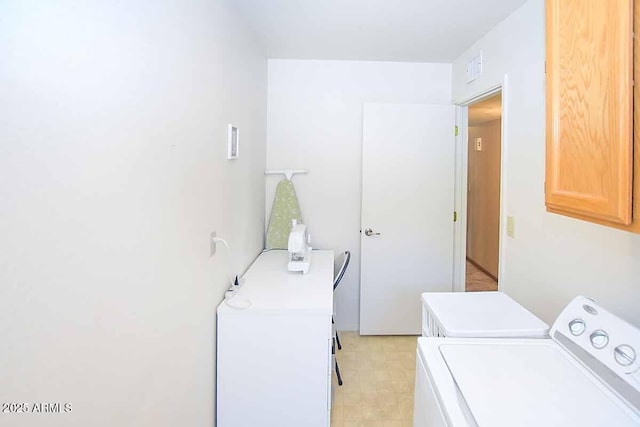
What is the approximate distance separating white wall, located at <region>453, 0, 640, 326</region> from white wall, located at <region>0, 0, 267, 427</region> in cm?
161

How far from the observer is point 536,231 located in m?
1.73

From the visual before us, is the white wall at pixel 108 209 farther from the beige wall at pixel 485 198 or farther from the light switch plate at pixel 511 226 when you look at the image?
the beige wall at pixel 485 198

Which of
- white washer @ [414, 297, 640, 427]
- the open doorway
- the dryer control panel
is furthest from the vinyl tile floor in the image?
the open doorway

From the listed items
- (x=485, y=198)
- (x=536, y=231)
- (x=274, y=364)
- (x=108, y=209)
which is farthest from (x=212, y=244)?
(x=485, y=198)

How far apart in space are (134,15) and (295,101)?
200cm

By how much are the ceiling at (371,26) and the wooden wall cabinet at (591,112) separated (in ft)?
3.18

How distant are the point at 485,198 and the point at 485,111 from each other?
136cm

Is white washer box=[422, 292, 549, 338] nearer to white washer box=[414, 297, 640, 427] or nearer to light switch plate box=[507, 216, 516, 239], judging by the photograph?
white washer box=[414, 297, 640, 427]

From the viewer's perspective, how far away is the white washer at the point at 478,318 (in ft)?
4.27

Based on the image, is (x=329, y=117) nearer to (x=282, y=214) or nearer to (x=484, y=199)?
(x=282, y=214)

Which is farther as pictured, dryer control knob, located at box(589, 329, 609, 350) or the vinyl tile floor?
the vinyl tile floor

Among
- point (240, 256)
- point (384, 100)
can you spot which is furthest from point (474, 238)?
point (240, 256)

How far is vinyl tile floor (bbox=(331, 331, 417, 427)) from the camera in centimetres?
191

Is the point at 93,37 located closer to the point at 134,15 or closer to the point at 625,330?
the point at 134,15
